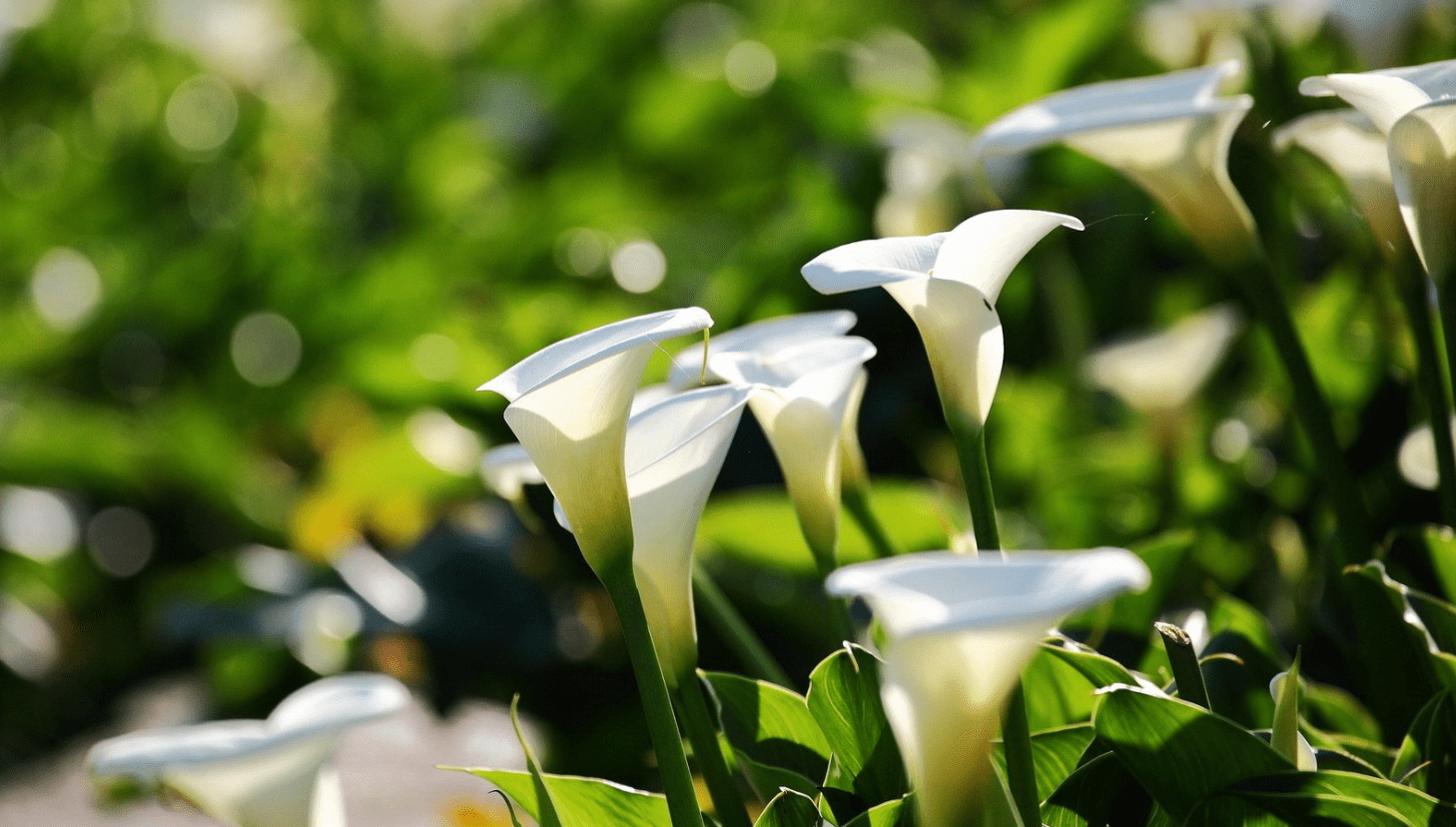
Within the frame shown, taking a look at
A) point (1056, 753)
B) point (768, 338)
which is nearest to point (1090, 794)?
point (1056, 753)

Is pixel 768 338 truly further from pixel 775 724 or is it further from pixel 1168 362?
pixel 1168 362

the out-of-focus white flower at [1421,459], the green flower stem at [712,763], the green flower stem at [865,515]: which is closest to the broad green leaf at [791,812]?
the green flower stem at [712,763]

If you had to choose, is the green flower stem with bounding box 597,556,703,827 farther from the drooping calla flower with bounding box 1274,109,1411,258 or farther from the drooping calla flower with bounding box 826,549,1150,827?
the drooping calla flower with bounding box 1274,109,1411,258

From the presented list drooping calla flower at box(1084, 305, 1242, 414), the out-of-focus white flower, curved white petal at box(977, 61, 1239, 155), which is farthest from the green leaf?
drooping calla flower at box(1084, 305, 1242, 414)

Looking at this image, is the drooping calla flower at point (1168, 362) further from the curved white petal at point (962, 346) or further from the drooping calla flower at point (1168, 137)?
the curved white petal at point (962, 346)

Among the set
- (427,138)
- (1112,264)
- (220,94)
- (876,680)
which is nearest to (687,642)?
(876,680)

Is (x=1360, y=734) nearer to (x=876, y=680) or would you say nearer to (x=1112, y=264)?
(x=876, y=680)
